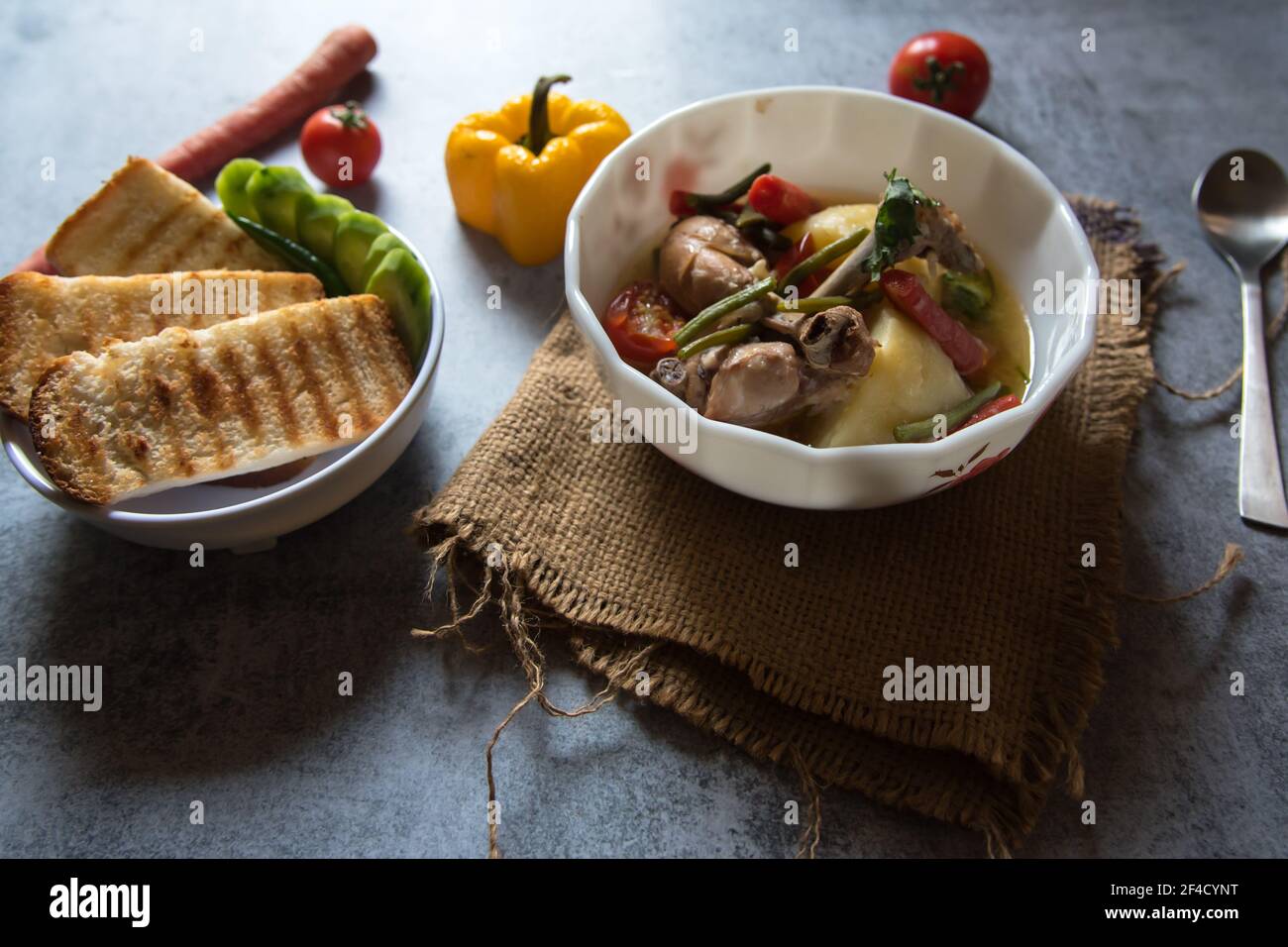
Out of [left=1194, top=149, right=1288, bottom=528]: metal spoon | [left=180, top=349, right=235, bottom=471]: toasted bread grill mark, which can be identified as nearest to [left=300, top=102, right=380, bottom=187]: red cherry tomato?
[left=180, top=349, right=235, bottom=471]: toasted bread grill mark

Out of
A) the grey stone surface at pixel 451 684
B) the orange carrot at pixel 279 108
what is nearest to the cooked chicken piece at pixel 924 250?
the grey stone surface at pixel 451 684

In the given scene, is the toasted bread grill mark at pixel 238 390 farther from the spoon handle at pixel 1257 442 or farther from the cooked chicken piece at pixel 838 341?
the spoon handle at pixel 1257 442

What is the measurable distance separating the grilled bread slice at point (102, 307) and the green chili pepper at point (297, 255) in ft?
0.37

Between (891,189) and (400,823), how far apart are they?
5.65 feet

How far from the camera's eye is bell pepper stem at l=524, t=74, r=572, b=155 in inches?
119

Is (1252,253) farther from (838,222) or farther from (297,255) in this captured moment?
(297,255)

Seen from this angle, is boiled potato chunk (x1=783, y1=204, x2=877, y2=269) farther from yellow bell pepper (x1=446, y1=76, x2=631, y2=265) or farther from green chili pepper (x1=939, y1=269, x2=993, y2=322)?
yellow bell pepper (x1=446, y1=76, x2=631, y2=265)

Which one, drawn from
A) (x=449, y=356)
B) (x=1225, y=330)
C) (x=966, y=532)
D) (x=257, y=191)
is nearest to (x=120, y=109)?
(x=257, y=191)

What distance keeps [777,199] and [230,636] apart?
5.73 feet

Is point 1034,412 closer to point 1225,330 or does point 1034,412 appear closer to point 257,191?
point 1225,330

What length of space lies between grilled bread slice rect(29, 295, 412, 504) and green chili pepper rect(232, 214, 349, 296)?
0.25 m

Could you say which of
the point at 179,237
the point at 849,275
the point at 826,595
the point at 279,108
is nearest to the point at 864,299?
the point at 849,275

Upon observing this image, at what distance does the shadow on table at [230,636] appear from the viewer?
83.7 inches

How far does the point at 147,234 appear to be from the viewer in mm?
2574
